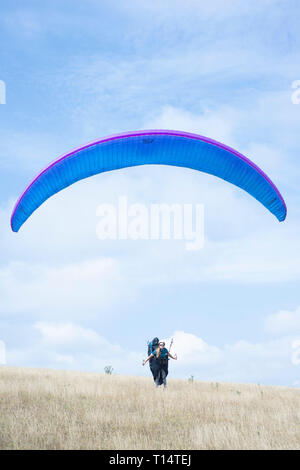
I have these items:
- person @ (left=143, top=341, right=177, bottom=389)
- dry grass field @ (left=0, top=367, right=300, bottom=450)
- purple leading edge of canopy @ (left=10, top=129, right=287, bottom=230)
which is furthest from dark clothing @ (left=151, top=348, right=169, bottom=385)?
purple leading edge of canopy @ (left=10, top=129, right=287, bottom=230)

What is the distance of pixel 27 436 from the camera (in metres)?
8.91

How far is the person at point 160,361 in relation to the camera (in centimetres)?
1573

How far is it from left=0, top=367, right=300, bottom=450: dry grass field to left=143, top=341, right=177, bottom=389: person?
80 centimetres

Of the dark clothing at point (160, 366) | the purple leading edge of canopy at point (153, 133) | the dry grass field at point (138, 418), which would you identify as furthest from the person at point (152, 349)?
the purple leading edge of canopy at point (153, 133)

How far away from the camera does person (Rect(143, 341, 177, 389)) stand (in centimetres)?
1573

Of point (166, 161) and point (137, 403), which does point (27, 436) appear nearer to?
point (137, 403)

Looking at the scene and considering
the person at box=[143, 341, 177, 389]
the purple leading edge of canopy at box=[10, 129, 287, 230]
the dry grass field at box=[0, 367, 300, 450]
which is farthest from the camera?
the person at box=[143, 341, 177, 389]

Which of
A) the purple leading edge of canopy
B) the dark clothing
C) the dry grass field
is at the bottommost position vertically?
the dry grass field

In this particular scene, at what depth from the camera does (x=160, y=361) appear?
15820 millimetres

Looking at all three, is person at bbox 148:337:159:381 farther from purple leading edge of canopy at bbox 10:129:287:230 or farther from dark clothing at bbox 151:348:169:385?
purple leading edge of canopy at bbox 10:129:287:230

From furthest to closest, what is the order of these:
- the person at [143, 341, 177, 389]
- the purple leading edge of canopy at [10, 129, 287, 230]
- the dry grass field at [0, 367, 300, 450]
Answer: the person at [143, 341, 177, 389] < the purple leading edge of canopy at [10, 129, 287, 230] < the dry grass field at [0, 367, 300, 450]

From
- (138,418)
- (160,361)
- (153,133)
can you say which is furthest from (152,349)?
(153,133)
